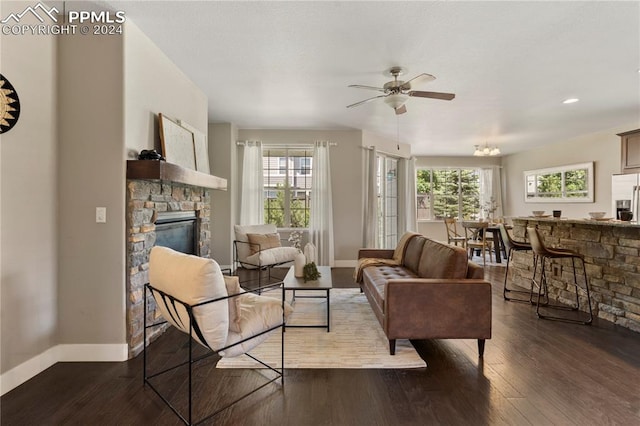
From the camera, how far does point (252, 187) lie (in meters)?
6.01

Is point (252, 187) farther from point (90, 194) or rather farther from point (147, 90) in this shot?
point (90, 194)

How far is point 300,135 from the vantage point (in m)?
6.17

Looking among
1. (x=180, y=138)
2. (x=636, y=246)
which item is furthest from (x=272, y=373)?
(x=636, y=246)

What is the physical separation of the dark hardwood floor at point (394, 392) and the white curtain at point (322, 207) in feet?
11.2

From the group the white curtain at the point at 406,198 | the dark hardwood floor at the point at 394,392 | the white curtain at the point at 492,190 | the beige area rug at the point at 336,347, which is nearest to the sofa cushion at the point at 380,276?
the beige area rug at the point at 336,347

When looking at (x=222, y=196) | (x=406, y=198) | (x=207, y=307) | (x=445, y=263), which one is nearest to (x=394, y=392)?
(x=445, y=263)

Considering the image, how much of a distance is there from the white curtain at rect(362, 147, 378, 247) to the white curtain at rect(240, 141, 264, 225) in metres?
1.96

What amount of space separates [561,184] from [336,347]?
23.7 ft

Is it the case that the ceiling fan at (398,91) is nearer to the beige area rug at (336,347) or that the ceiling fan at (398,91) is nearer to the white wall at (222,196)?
the beige area rug at (336,347)

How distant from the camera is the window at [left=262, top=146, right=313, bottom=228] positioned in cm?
632

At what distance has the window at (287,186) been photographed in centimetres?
632

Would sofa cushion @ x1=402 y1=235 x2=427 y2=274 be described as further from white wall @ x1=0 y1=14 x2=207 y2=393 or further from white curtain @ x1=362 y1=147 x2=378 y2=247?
white wall @ x1=0 y1=14 x2=207 y2=393

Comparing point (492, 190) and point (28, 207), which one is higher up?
point (492, 190)

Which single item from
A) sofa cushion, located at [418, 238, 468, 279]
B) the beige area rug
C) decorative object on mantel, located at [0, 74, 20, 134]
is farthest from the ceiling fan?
decorative object on mantel, located at [0, 74, 20, 134]
